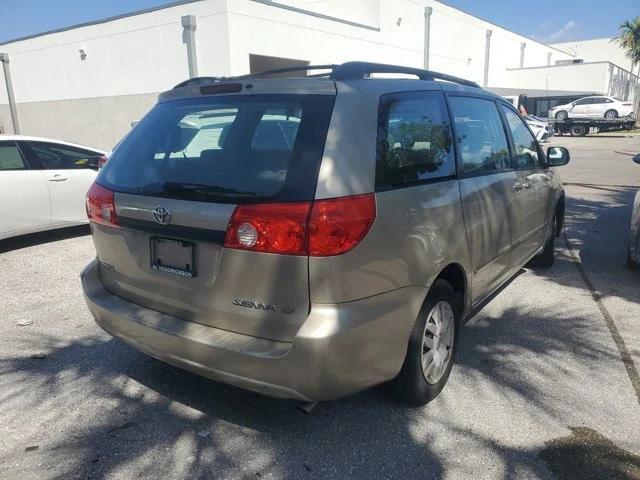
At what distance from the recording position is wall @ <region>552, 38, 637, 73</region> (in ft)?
230

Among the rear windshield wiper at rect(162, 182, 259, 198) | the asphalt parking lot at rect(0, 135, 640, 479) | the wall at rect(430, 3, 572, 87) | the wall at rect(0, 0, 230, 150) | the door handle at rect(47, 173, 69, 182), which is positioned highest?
the wall at rect(430, 3, 572, 87)

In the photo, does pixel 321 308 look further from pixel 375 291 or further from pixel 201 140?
pixel 201 140

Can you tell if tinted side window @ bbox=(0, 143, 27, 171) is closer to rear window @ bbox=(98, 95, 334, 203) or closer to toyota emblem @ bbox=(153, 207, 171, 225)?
rear window @ bbox=(98, 95, 334, 203)

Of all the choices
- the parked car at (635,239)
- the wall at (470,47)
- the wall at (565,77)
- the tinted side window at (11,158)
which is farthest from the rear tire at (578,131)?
the tinted side window at (11,158)

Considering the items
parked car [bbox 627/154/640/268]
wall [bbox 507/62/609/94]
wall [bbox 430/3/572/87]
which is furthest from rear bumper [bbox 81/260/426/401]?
wall [bbox 507/62/609/94]

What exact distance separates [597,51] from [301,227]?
8433 centimetres

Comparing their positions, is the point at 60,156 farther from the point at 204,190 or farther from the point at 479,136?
the point at 479,136

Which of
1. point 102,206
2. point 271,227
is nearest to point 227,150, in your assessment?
point 271,227

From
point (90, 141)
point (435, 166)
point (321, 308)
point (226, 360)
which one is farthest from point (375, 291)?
point (90, 141)

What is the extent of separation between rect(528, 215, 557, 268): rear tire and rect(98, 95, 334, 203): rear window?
3792mm

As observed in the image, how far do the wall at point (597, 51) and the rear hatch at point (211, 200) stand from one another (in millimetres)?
79314

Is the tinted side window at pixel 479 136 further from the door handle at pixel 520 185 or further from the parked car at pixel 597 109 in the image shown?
the parked car at pixel 597 109

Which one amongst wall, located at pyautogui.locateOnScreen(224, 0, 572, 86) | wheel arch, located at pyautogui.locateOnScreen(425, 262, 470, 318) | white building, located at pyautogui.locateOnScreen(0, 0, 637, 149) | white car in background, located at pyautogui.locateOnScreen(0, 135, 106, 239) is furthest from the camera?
wall, located at pyautogui.locateOnScreen(224, 0, 572, 86)

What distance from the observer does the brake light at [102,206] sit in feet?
9.66
